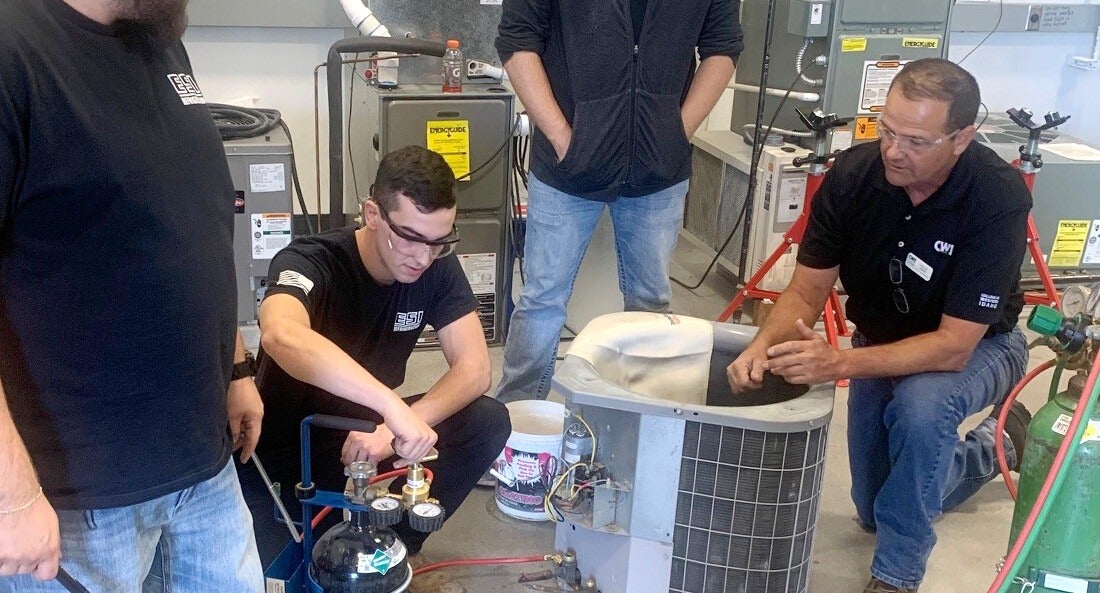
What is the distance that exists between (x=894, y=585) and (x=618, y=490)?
0.64 m

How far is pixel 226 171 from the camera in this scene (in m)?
1.30

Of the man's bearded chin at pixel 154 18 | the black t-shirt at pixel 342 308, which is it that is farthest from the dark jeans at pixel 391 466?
the man's bearded chin at pixel 154 18

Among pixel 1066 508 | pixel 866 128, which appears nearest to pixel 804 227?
pixel 866 128

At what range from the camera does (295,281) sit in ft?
5.89

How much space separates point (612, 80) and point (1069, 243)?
6.90 feet

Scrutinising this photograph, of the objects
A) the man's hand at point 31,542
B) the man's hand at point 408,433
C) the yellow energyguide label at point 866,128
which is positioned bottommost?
the man's hand at point 408,433

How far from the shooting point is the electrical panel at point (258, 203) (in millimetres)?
2885

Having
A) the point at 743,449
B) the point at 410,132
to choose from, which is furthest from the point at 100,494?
the point at 410,132

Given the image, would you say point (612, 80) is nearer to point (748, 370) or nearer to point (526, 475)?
point (748, 370)

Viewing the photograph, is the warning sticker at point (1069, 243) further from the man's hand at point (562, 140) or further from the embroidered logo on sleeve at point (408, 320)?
the embroidered logo on sleeve at point (408, 320)

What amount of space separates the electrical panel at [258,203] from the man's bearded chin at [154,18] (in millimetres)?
1694

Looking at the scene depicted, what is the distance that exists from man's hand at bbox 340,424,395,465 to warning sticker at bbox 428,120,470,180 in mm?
1257

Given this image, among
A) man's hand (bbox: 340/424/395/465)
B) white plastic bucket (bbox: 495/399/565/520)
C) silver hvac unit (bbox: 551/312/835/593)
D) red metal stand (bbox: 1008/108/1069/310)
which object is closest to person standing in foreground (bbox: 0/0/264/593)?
man's hand (bbox: 340/424/395/465)

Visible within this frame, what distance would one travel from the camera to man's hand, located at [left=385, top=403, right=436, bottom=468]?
5.46 ft
